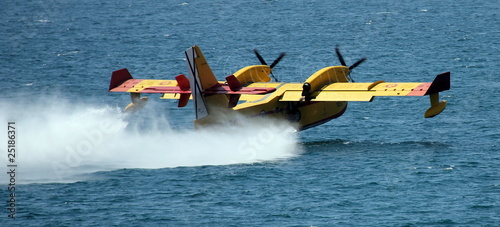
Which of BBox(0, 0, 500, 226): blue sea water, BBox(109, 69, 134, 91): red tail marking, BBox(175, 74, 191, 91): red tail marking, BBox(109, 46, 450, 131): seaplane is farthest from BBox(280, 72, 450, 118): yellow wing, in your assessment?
BBox(109, 69, 134, 91): red tail marking

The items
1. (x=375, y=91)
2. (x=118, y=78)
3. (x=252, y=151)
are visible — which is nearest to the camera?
(x=375, y=91)

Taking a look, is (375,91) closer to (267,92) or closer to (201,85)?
(267,92)

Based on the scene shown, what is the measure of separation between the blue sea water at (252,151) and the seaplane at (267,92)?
Answer: 4.05 feet

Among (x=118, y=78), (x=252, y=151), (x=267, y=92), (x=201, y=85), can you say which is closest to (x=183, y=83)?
(x=201, y=85)

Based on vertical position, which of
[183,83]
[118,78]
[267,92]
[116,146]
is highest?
[267,92]

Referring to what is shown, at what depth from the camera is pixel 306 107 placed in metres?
52.3

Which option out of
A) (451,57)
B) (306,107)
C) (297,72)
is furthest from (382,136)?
(451,57)

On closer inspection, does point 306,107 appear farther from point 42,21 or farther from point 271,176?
point 42,21

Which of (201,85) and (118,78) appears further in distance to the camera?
(118,78)

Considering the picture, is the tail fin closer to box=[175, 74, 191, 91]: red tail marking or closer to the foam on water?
the foam on water

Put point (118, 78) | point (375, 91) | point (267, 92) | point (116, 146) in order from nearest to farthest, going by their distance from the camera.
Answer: point (267, 92) < point (116, 146) < point (375, 91) < point (118, 78)

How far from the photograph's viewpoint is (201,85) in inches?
1790

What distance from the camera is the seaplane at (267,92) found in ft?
148

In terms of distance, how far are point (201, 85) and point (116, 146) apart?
6473 millimetres
